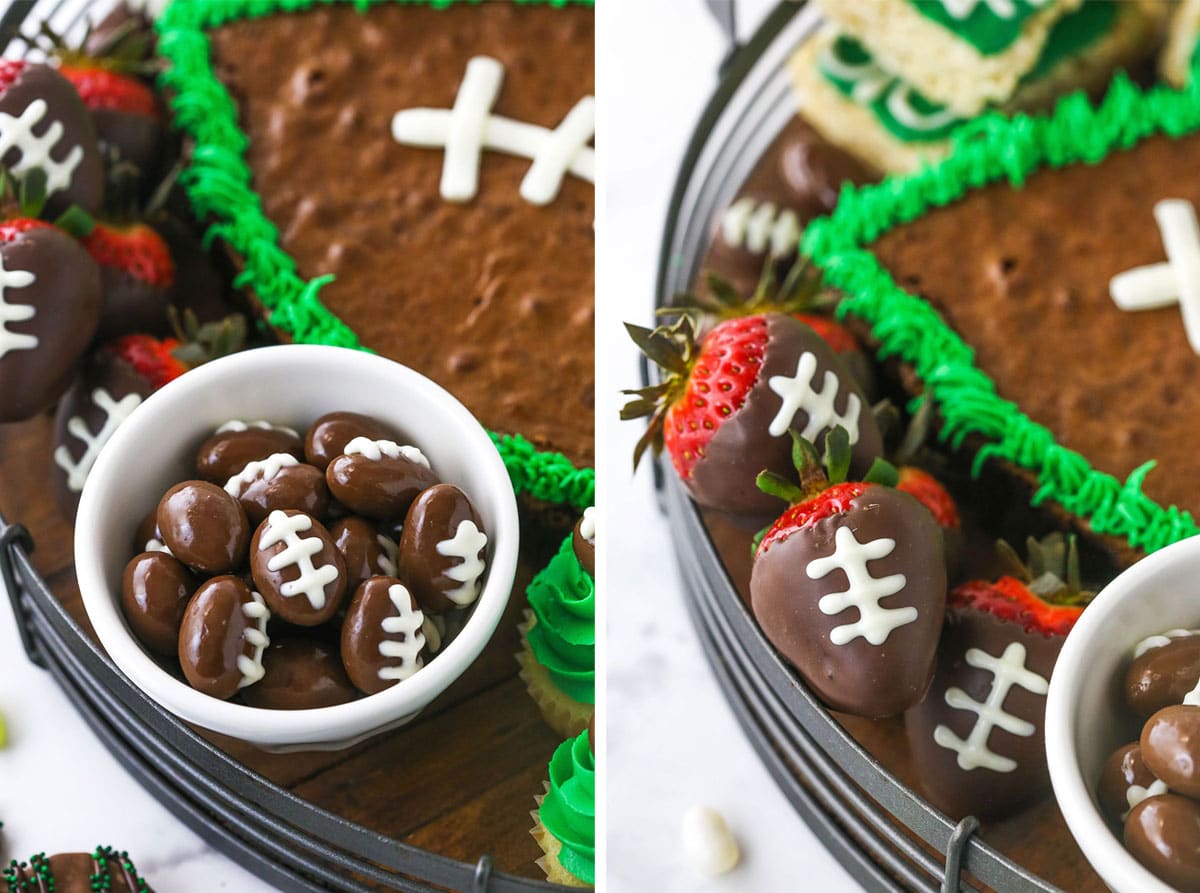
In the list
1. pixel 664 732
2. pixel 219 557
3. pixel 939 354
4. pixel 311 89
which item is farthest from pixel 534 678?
pixel 311 89

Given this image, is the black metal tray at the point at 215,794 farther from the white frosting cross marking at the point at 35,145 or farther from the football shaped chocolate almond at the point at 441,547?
the white frosting cross marking at the point at 35,145

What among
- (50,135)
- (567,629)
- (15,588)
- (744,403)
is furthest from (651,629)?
(50,135)

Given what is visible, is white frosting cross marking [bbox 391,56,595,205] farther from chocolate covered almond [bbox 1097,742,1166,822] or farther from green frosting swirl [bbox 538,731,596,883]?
chocolate covered almond [bbox 1097,742,1166,822]

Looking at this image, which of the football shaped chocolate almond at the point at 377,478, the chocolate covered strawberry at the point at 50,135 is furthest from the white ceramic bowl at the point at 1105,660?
the chocolate covered strawberry at the point at 50,135

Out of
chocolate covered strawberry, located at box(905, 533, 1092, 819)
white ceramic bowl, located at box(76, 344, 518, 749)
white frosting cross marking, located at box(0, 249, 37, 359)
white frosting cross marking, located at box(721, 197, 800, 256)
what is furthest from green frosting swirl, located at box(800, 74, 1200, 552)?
white frosting cross marking, located at box(0, 249, 37, 359)

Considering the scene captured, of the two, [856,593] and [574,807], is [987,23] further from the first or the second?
[574,807]
